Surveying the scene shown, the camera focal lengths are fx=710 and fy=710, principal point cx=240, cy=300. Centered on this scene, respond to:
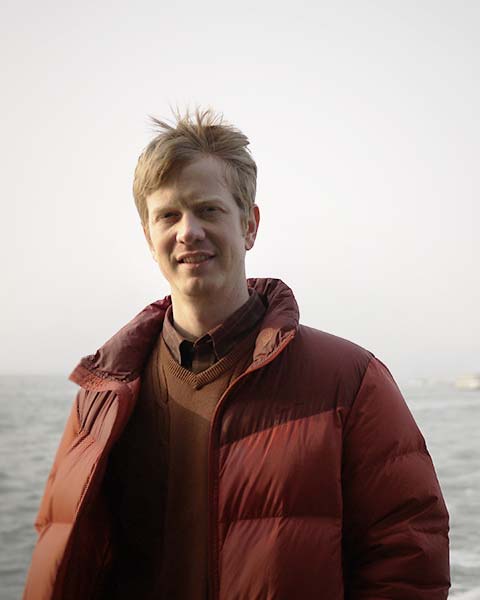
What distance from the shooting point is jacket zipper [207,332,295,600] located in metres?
1.78

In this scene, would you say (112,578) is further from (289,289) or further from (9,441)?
(9,441)

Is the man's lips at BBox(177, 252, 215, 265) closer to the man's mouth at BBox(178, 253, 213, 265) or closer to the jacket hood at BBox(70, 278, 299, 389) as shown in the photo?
the man's mouth at BBox(178, 253, 213, 265)

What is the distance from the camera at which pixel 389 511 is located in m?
1.81

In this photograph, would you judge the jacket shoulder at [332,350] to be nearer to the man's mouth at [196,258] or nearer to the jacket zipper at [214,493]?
the jacket zipper at [214,493]

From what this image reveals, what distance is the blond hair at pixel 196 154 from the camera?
2.01 metres

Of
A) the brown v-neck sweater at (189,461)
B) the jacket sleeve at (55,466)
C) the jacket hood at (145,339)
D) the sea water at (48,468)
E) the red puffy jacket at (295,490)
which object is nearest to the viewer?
the red puffy jacket at (295,490)

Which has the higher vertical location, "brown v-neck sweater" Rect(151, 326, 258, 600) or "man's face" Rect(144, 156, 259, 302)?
"man's face" Rect(144, 156, 259, 302)

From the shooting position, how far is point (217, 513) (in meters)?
1.79

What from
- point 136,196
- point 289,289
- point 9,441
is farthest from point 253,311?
point 9,441

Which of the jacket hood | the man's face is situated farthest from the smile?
the jacket hood

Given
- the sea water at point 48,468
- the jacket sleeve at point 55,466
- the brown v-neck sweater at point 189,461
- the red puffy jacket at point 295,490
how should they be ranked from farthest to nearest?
the sea water at point 48,468 < the jacket sleeve at point 55,466 < the brown v-neck sweater at point 189,461 < the red puffy jacket at point 295,490

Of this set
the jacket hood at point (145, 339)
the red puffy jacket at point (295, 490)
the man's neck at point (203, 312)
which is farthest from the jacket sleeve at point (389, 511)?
the man's neck at point (203, 312)

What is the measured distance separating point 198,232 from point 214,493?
2.28 feet

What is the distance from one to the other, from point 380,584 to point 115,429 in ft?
2.63
